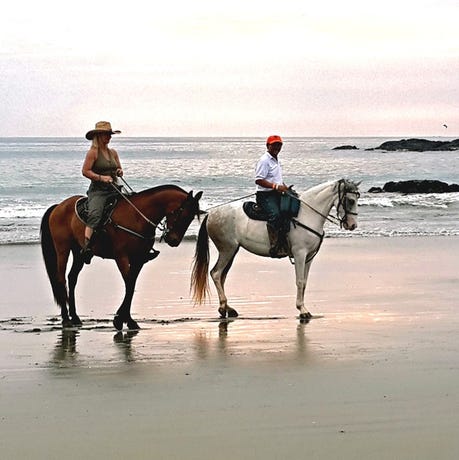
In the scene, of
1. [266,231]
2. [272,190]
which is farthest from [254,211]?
A: [272,190]

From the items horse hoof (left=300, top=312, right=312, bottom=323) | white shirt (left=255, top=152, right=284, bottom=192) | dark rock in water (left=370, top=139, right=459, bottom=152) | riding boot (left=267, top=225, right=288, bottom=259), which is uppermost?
white shirt (left=255, top=152, right=284, bottom=192)

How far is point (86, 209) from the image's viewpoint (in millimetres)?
10172

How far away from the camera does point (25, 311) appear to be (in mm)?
11508

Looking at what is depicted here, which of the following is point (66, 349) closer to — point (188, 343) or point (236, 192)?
point (188, 343)

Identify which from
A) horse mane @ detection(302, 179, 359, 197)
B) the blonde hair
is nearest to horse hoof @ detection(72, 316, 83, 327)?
the blonde hair

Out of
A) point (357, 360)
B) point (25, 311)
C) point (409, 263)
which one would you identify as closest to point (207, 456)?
point (357, 360)

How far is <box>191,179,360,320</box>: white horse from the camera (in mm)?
11031

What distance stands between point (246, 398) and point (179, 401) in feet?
1.45

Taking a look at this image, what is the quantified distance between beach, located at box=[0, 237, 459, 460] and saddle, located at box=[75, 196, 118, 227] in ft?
3.55

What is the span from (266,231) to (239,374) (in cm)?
386

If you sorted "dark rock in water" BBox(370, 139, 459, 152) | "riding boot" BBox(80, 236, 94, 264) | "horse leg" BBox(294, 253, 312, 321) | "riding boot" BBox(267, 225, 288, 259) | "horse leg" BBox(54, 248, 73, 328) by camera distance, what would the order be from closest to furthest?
"riding boot" BBox(80, 236, 94, 264)
"horse leg" BBox(54, 248, 73, 328)
"horse leg" BBox(294, 253, 312, 321)
"riding boot" BBox(267, 225, 288, 259)
"dark rock in water" BBox(370, 139, 459, 152)

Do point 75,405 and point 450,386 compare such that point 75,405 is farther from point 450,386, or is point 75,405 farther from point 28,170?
point 28,170

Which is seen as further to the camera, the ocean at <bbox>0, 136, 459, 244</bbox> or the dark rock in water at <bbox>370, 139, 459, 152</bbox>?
the dark rock in water at <bbox>370, 139, 459, 152</bbox>

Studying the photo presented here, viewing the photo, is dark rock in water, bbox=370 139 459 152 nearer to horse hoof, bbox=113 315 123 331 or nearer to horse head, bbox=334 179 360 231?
horse head, bbox=334 179 360 231
